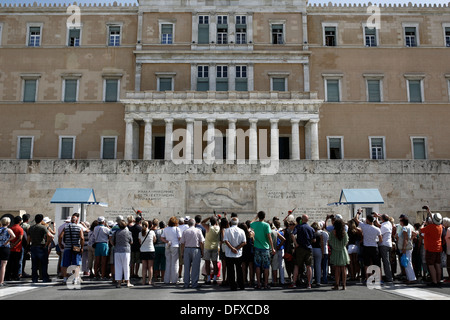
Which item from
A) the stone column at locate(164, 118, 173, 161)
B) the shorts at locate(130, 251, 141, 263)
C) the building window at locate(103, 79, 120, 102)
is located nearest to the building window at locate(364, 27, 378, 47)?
the stone column at locate(164, 118, 173, 161)

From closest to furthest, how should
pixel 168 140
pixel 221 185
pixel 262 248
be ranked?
pixel 262 248, pixel 221 185, pixel 168 140

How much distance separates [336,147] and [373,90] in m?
5.58

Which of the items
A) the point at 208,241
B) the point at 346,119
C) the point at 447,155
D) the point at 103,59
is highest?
the point at 103,59

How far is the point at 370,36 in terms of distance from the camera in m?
35.7

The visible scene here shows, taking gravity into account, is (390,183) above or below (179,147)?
below

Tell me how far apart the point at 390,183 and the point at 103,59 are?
959 inches

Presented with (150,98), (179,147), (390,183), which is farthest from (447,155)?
(150,98)

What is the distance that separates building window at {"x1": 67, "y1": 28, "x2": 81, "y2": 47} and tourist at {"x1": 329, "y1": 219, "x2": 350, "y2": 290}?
31.4m

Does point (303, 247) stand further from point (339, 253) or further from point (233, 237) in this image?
point (233, 237)

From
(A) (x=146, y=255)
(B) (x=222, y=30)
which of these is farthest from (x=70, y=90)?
(A) (x=146, y=255)

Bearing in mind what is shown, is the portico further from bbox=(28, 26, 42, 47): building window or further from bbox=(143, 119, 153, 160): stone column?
bbox=(28, 26, 42, 47): building window

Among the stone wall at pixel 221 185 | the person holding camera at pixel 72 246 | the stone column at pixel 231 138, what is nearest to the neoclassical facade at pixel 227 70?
the stone column at pixel 231 138

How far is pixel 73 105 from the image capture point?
3444 cm
